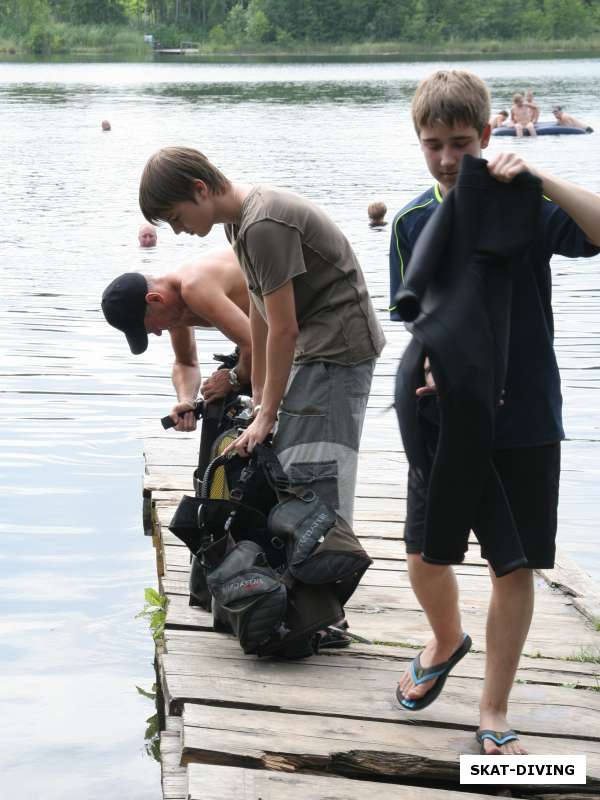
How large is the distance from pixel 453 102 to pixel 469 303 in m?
0.51

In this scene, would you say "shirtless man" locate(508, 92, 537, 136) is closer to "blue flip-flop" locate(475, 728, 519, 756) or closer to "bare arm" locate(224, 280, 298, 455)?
"bare arm" locate(224, 280, 298, 455)

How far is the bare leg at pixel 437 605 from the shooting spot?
12.0 ft

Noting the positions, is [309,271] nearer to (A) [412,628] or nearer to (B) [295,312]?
(B) [295,312]

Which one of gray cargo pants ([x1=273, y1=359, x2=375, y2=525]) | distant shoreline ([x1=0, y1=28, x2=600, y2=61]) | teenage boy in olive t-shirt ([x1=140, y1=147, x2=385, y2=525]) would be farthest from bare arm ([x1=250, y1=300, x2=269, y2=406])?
distant shoreline ([x1=0, y1=28, x2=600, y2=61])

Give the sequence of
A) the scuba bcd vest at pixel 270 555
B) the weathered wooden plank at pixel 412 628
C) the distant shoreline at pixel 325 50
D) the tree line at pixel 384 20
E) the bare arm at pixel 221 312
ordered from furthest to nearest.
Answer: the tree line at pixel 384 20 < the distant shoreline at pixel 325 50 < the bare arm at pixel 221 312 < the weathered wooden plank at pixel 412 628 < the scuba bcd vest at pixel 270 555

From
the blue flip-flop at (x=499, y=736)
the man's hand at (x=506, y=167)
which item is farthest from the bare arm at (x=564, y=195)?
the blue flip-flop at (x=499, y=736)

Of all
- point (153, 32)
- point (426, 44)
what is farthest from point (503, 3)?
point (153, 32)

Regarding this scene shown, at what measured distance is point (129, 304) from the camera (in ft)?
16.5

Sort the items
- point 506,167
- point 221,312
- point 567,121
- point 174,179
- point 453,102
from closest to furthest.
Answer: point 506,167 < point 453,102 < point 174,179 < point 221,312 < point 567,121

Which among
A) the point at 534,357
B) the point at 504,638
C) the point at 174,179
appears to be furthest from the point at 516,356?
the point at 174,179

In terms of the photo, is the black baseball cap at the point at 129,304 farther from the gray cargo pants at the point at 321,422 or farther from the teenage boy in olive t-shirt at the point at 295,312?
the gray cargo pants at the point at 321,422

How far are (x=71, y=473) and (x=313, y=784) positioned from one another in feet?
17.2

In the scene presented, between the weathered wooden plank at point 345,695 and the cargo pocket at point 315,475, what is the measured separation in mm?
590

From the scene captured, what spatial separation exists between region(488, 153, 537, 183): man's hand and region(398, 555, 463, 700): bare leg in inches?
41.1
